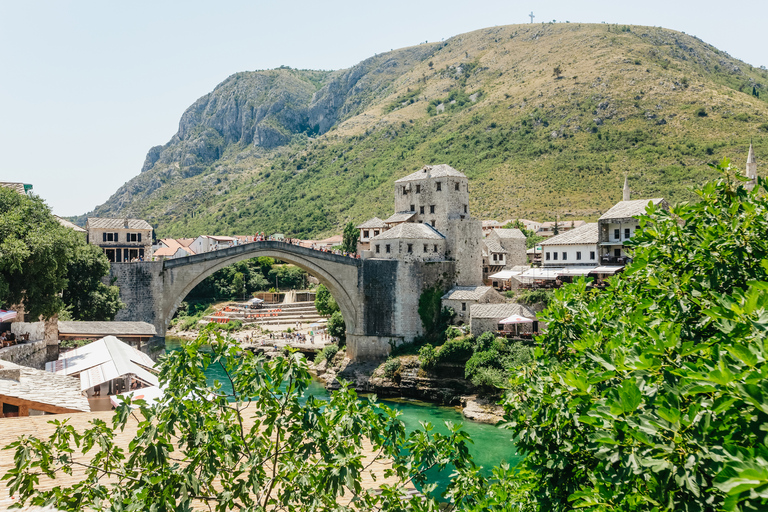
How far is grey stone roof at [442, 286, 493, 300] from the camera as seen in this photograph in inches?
1339

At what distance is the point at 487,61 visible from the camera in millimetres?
119438

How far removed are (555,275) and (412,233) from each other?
935 centimetres

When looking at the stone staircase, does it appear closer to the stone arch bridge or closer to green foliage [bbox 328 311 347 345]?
green foliage [bbox 328 311 347 345]

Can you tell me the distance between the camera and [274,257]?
3500cm

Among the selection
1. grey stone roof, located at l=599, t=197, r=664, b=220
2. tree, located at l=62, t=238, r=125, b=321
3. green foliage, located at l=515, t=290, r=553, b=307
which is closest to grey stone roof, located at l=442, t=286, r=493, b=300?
green foliage, located at l=515, t=290, r=553, b=307

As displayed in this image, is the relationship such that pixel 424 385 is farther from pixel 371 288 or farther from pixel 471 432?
pixel 371 288

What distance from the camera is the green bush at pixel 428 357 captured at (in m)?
31.9

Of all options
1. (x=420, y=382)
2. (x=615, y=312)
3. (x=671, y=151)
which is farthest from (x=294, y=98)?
(x=615, y=312)

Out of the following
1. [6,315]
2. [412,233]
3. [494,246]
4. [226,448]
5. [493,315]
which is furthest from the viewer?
[494,246]

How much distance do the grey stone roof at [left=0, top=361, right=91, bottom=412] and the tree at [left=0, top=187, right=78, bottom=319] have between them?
6.06 metres

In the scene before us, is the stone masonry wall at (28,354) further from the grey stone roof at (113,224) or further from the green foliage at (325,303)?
the green foliage at (325,303)

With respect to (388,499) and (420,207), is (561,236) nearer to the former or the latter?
(420,207)

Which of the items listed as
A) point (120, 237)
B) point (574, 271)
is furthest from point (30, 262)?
point (574, 271)

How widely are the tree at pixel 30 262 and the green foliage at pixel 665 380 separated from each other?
18.2m
